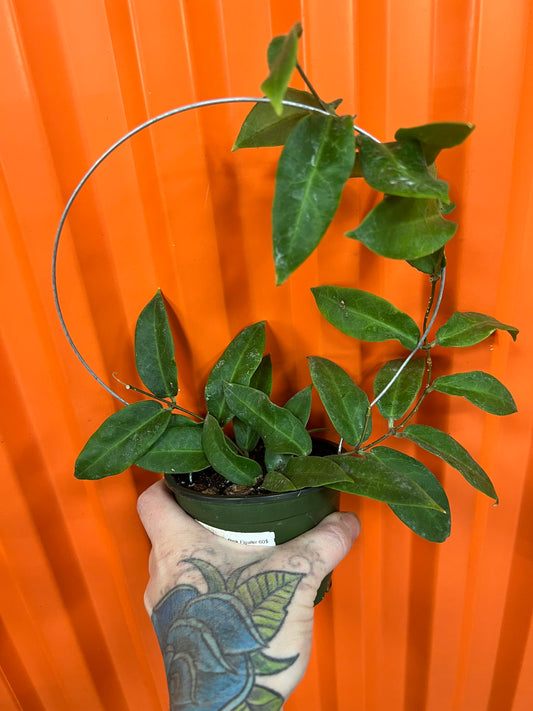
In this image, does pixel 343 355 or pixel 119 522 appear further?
pixel 119 522

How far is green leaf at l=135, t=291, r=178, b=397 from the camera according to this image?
692 millimetres

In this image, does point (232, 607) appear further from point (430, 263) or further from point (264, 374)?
point (430, 263)

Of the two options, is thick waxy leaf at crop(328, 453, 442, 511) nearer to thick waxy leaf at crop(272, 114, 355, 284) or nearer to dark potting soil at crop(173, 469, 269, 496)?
dark potting soil at crop(173, 469, 269, 496)

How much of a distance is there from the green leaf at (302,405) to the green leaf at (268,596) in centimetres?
21

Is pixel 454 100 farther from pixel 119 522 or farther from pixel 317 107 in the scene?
pixel 119 522

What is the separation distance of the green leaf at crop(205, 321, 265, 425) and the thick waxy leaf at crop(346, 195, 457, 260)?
0.89 feet

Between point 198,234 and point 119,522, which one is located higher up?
point 198,234

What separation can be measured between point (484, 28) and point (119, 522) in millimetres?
904

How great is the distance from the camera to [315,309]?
0.74 meters

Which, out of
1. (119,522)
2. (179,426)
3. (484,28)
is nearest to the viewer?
(484,28)

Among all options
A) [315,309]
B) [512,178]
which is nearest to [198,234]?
[315,309]

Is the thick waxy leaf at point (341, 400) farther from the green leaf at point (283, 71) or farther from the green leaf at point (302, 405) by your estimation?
the green leaf at point (283, 71)

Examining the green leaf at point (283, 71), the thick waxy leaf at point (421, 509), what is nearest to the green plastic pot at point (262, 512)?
the thick waxy leaf at point (421, 509)

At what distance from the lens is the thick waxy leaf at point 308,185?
1.43 feet
